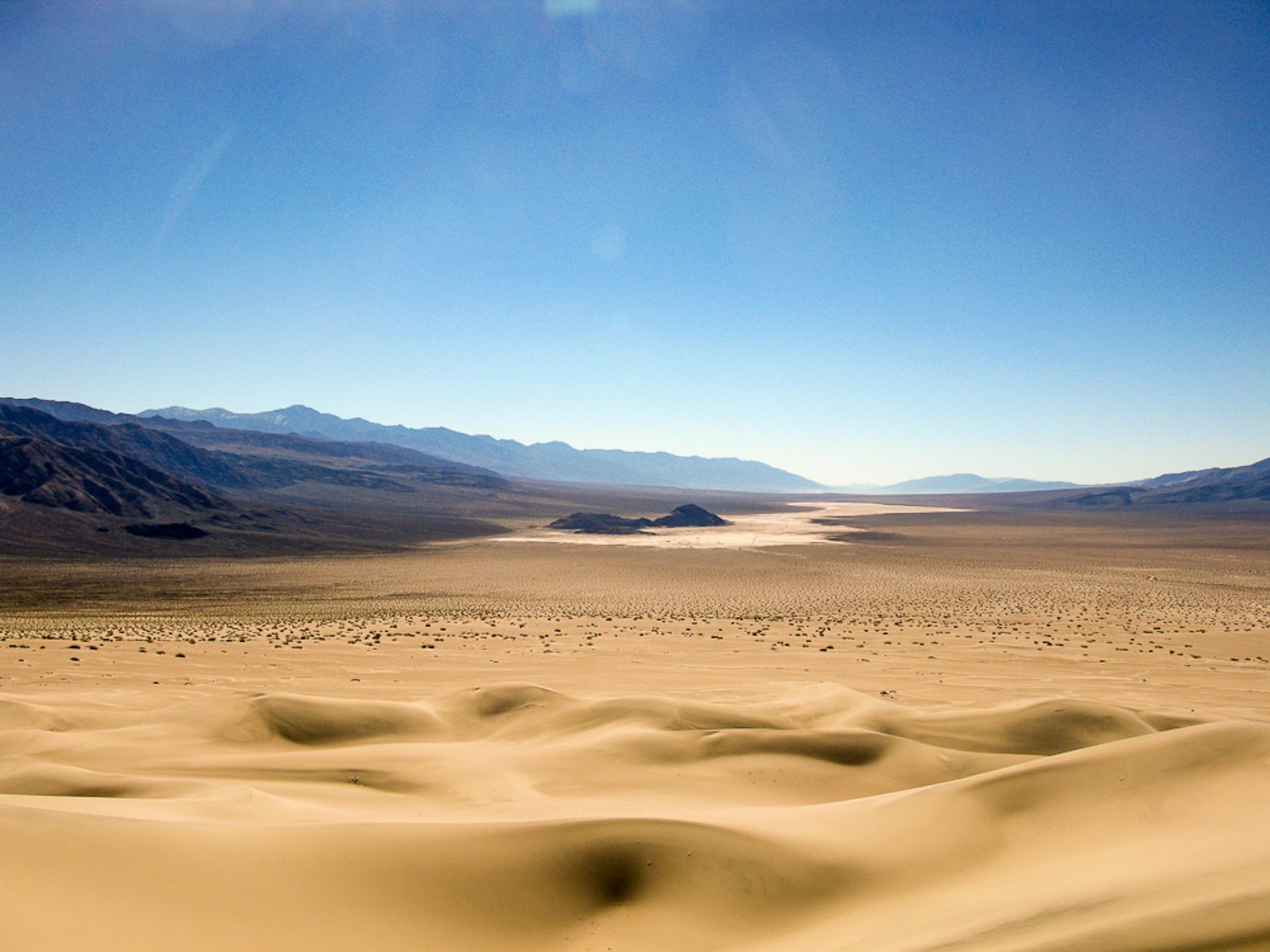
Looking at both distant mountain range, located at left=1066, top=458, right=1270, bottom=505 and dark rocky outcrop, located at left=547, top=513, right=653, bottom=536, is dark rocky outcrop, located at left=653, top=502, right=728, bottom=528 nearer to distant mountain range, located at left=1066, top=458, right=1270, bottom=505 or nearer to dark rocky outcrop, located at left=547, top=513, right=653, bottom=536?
dark rocky outcrop, located at left=547, top=513, right=653, bottom=536

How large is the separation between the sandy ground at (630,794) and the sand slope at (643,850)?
2 cm

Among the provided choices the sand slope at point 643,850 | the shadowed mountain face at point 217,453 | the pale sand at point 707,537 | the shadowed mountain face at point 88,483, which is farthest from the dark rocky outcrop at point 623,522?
the shadowed mountain face at point 217,453

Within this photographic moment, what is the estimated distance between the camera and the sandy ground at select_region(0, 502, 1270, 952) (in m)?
3.20

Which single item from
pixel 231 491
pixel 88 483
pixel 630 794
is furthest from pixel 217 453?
pixel 630 794

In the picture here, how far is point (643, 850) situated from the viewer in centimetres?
399

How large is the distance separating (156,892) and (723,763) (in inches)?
191

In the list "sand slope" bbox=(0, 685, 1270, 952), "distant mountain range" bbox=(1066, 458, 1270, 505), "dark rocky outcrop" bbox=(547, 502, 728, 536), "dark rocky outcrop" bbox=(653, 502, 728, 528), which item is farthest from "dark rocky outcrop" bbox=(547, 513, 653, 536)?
"distant mountain range" bbox=(1066, 458, 1270, 505)

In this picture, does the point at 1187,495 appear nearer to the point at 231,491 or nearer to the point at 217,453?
the point at 231,491

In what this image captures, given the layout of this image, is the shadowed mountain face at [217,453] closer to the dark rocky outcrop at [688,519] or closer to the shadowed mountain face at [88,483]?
the shadowed mountain face at [88,483]

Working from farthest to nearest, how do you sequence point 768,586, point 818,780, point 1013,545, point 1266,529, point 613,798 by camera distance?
point 1266,529
point 1013,545
point 768,586
point 818,780
point 613,798

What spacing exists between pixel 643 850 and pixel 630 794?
7.20ft

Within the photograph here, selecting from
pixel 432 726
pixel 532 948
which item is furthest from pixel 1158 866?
pixel 432 726

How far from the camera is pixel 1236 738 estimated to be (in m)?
4.89

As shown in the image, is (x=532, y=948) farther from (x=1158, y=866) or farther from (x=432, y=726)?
(x=432, y=726)
